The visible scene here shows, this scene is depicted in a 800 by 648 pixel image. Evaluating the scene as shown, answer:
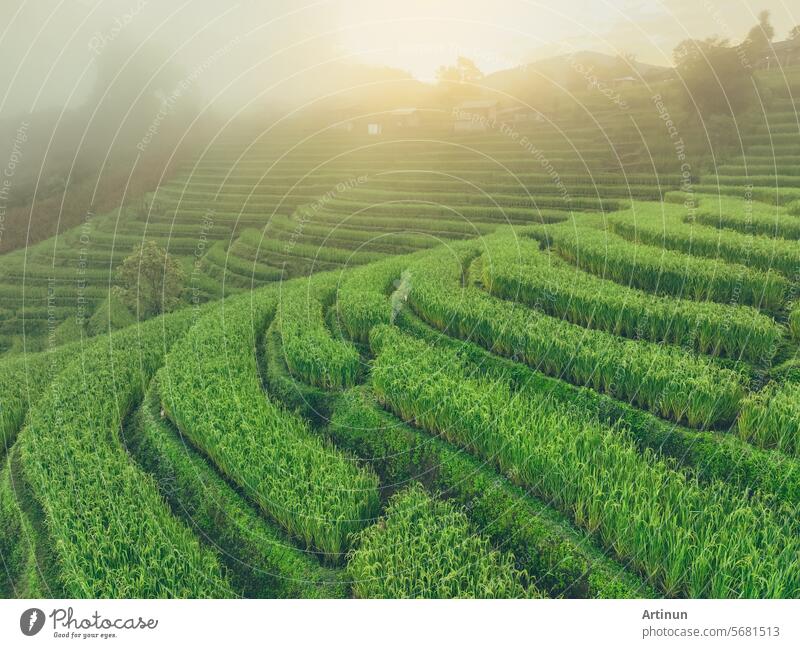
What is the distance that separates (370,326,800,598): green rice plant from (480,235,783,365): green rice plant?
7.28 ft

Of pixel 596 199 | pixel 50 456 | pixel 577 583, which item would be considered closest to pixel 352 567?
pixel 577 583

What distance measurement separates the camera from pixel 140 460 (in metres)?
6.40

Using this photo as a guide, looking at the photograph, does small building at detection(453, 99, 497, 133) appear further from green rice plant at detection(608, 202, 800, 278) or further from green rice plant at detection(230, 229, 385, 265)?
green rice plant at detection(608, 202, 800, 278)

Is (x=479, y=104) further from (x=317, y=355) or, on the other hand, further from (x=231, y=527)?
(x=231, y=527)

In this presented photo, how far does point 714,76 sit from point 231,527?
2684cm

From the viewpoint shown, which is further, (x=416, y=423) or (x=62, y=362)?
(x=62, y=362)

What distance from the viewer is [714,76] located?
73.2 feet

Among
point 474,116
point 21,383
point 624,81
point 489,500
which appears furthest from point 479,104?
point 489,500

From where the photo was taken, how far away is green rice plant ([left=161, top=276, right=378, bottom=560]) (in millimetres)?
4805

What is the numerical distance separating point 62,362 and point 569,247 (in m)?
11.7

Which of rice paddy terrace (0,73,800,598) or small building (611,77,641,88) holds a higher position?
small building (611,77,641,88)

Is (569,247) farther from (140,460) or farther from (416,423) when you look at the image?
(140,460)

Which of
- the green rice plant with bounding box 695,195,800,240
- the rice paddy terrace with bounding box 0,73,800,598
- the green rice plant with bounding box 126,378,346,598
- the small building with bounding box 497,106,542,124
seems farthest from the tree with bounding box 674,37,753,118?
the green rice plant with bounding box 126,378,346,598

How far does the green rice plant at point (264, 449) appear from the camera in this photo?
480 centimetres
